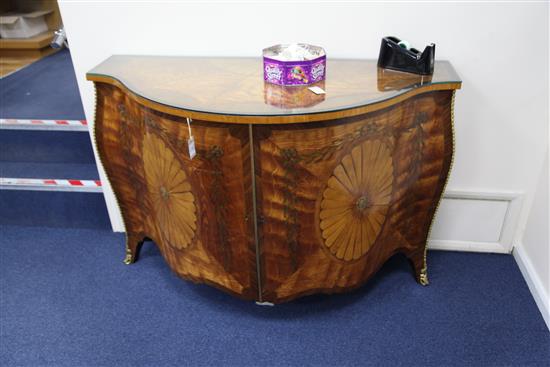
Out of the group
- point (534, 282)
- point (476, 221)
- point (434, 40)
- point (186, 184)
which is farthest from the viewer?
point (476, 221)

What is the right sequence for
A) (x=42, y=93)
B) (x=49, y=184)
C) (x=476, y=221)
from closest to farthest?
1. (x=476, y=221)
2. (x=49, y=184)
3. (x=42, y=93)

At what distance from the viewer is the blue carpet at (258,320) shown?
1505 millimetres

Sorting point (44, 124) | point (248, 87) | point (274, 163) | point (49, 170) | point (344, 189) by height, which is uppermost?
point (248, 87)

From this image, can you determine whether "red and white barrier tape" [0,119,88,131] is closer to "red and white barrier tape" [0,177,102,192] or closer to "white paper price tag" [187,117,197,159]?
"red and white barrier tape" [0,177,102,192]

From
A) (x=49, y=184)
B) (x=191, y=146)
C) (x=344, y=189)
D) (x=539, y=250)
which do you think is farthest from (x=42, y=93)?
(x=539, y=250)

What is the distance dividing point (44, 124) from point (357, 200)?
1582 millimetres

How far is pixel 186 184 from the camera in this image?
138 cm

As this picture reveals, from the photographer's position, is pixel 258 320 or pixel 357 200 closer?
pixel 357 200

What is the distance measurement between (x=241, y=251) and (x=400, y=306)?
0.67 m

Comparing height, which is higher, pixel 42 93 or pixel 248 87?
pixel 248 87

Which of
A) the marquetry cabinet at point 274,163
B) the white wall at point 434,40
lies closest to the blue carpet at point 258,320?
the marquetry cabinet at point 274,163

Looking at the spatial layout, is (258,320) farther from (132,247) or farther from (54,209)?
(54,209)

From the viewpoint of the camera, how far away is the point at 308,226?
1371 mm

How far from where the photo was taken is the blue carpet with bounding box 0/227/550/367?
150cm
